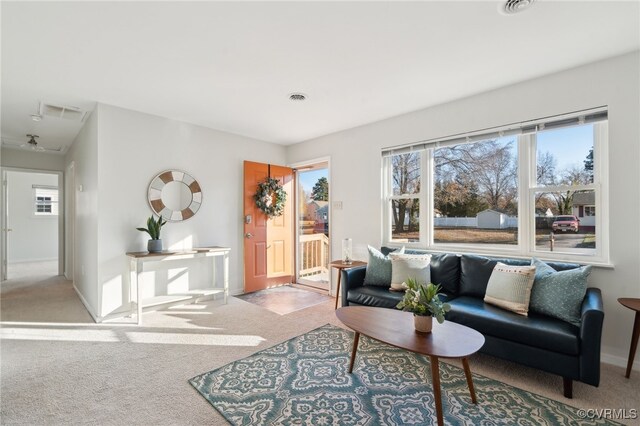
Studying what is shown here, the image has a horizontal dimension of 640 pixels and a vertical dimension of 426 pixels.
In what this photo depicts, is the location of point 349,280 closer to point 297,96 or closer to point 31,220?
point 297,96

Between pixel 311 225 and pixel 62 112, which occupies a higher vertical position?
pixel 62 112

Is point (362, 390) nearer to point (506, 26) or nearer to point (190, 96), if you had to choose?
point (506, 26)

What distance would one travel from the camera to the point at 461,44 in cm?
228

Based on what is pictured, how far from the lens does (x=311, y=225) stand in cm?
558


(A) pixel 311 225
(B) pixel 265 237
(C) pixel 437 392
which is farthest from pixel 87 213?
(C) pixel 437 392

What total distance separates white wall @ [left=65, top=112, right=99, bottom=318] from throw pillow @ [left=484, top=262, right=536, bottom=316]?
410cm

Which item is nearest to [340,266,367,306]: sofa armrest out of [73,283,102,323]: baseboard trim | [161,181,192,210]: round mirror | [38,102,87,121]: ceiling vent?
[161,181,192,210]: round mirror

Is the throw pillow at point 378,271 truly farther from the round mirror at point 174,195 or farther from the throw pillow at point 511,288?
the round mirror at point 174,195

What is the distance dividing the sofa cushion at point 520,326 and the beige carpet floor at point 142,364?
0.32 meters

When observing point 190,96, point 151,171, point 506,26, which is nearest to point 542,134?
point 506,26

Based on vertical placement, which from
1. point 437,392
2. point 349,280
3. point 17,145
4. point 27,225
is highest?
point 17,145

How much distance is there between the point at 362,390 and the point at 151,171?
3445mm

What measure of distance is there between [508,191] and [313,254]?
11.2ft

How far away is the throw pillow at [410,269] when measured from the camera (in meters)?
3.10
